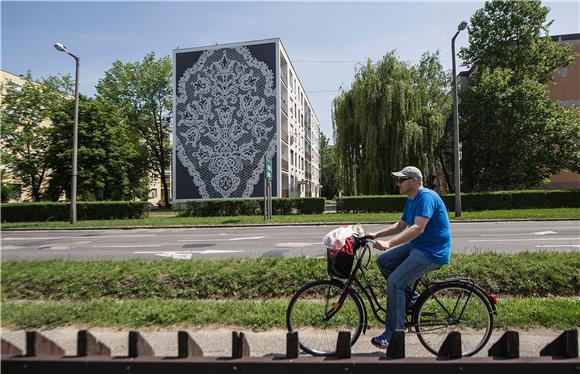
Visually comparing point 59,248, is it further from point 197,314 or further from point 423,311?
point 423,311

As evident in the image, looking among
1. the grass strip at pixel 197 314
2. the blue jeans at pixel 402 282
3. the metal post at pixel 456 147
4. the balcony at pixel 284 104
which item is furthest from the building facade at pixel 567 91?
the blue jeans at pixel 402 282

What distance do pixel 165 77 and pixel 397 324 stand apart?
54716 millimetres

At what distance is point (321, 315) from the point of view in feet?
13.4

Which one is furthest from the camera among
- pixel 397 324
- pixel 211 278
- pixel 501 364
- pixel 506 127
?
pixel 506 127

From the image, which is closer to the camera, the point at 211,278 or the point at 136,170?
the point at 211,278

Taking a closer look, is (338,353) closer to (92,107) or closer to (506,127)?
(506,127)

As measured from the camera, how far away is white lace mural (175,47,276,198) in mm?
33375

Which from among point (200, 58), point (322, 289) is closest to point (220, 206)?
point (200, 58)

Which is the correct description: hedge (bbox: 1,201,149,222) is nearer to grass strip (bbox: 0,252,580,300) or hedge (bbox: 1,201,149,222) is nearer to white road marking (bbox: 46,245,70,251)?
white road marking (bbox: 46,245,70,251)

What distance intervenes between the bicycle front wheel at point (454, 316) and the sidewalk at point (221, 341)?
0.49 feet

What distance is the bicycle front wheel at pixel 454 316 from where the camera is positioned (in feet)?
12.2

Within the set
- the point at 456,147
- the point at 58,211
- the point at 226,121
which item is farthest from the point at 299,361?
the point at 226,121

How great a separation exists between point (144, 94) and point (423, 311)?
2159 inches

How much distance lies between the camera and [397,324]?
362 cm
